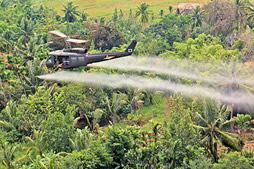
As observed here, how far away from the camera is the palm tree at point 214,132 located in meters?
31.6

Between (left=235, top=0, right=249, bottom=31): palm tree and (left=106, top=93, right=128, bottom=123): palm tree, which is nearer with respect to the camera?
(left=106, top=93, right=128, bottom=123): palm tree

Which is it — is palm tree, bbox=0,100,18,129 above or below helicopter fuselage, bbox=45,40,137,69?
below

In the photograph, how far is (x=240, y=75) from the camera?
3816cm

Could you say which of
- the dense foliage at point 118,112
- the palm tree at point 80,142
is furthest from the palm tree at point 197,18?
the palm tree at point 80,142

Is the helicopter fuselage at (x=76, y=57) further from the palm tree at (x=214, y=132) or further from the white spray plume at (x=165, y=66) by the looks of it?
the palm tree at (x=214, y=132)

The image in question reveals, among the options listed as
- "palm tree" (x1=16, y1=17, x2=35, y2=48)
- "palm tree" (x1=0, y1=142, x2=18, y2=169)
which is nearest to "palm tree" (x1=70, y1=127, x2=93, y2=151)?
"palm tree" (x1=0, y1=142, x2=18, y2=169)

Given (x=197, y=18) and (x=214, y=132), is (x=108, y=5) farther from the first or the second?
(x=214, y=132)

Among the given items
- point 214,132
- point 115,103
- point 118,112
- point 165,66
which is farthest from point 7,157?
point 165,66

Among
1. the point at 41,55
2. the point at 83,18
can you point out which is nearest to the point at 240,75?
the point at 41,55

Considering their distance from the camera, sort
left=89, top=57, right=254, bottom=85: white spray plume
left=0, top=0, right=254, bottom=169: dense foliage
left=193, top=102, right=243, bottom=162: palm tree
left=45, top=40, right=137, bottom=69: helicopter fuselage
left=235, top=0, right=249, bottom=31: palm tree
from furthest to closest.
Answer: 1. left=235, top=0, right=249, bottom=31: palm tree
2. left=89, top=57, right=254, bottom=85: white spray plume
3. left=45, top=40, right=137, bottom=69: helicopter fuselage
4. left=193, top=102, right=243, bottom=162: palm tree
5. left=0, top=0, right=254, bottom=169: dense foliage

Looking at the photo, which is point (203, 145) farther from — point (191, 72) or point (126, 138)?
point (191, 72)

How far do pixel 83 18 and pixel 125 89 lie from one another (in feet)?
113

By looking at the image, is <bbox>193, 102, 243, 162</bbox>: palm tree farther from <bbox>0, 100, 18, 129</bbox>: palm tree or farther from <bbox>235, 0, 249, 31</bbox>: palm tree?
<bbox>235, 0, 249, 31</bbox>: palm tree

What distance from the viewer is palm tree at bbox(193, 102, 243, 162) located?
31.6 meters
